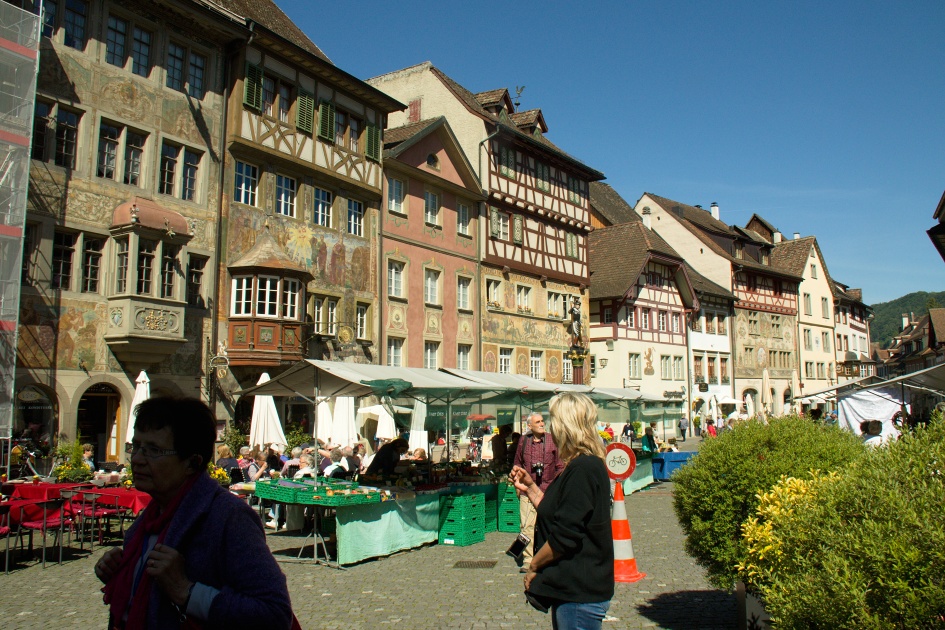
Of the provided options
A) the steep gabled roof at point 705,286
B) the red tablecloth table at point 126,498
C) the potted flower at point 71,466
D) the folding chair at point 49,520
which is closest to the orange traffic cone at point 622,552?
the red tablecloth table at point 126,498

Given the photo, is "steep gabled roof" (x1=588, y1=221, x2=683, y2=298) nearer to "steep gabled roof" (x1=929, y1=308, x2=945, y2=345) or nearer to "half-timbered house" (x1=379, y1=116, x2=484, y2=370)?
"half-timbered house" (x1=379, y1=116, x2=484, y2=370)

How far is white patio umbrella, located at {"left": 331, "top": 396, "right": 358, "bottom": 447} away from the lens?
66.0ft

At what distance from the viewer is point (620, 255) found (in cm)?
4062

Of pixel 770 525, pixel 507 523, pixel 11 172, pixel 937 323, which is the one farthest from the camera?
pixel 937 323

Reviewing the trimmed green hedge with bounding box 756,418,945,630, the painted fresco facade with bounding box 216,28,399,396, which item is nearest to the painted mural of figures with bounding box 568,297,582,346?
the painted fresco facade with bounding box 216,28,399,396

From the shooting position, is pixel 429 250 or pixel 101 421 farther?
pixel 429 250

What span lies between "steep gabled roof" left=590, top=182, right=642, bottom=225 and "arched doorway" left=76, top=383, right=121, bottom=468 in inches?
1269

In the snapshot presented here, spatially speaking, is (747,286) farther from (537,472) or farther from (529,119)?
(537,472)

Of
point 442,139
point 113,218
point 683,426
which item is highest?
point 442,139

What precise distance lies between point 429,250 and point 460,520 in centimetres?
1670

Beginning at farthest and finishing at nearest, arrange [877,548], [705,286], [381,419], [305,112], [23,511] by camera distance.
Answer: [705,286] < [381,419] < [305,112] < [23,511] < [877,548]

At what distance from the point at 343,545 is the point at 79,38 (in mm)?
13144

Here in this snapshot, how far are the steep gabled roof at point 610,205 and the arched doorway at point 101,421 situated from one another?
32.2m

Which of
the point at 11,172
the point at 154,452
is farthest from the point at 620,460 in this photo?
the point at 11,172
